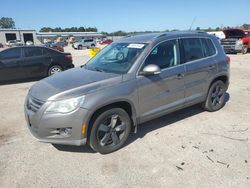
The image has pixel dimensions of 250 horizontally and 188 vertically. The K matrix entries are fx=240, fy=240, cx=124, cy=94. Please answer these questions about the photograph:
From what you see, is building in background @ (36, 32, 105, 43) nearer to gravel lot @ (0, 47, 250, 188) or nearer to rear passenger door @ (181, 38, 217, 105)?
rear passenger door @ (181, 38, 217, 105)

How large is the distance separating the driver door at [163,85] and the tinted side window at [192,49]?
246 mm

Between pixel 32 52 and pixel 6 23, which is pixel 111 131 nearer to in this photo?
pixel 32 52

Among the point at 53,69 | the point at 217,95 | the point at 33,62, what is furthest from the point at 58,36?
the point at 217,95

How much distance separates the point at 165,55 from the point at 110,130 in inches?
66.9

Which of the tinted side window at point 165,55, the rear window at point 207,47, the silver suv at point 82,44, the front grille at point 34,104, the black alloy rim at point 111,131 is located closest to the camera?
the front grille at point 34,104

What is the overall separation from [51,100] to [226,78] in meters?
4.12

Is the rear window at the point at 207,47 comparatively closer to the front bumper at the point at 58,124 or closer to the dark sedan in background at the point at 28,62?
the front bumper at the point at 58,124

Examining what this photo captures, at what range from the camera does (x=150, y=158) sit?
12.2 ft

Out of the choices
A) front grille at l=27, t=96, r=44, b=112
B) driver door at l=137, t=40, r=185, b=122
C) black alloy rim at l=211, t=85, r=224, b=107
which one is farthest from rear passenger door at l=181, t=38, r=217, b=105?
front grille at l=27, t=96, r=44, b=112

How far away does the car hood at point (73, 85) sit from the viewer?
347 cm

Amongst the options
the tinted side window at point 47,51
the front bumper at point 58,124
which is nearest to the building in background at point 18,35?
the tinted side window at point 47,51

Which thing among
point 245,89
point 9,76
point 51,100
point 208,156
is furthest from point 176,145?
point 9,76

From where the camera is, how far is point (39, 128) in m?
3.54

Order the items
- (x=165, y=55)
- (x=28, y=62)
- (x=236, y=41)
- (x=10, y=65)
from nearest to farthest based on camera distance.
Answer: (x=165, y=55) → (x=10, y=65) → (x=28, y=62) → (x=236, y=41)
